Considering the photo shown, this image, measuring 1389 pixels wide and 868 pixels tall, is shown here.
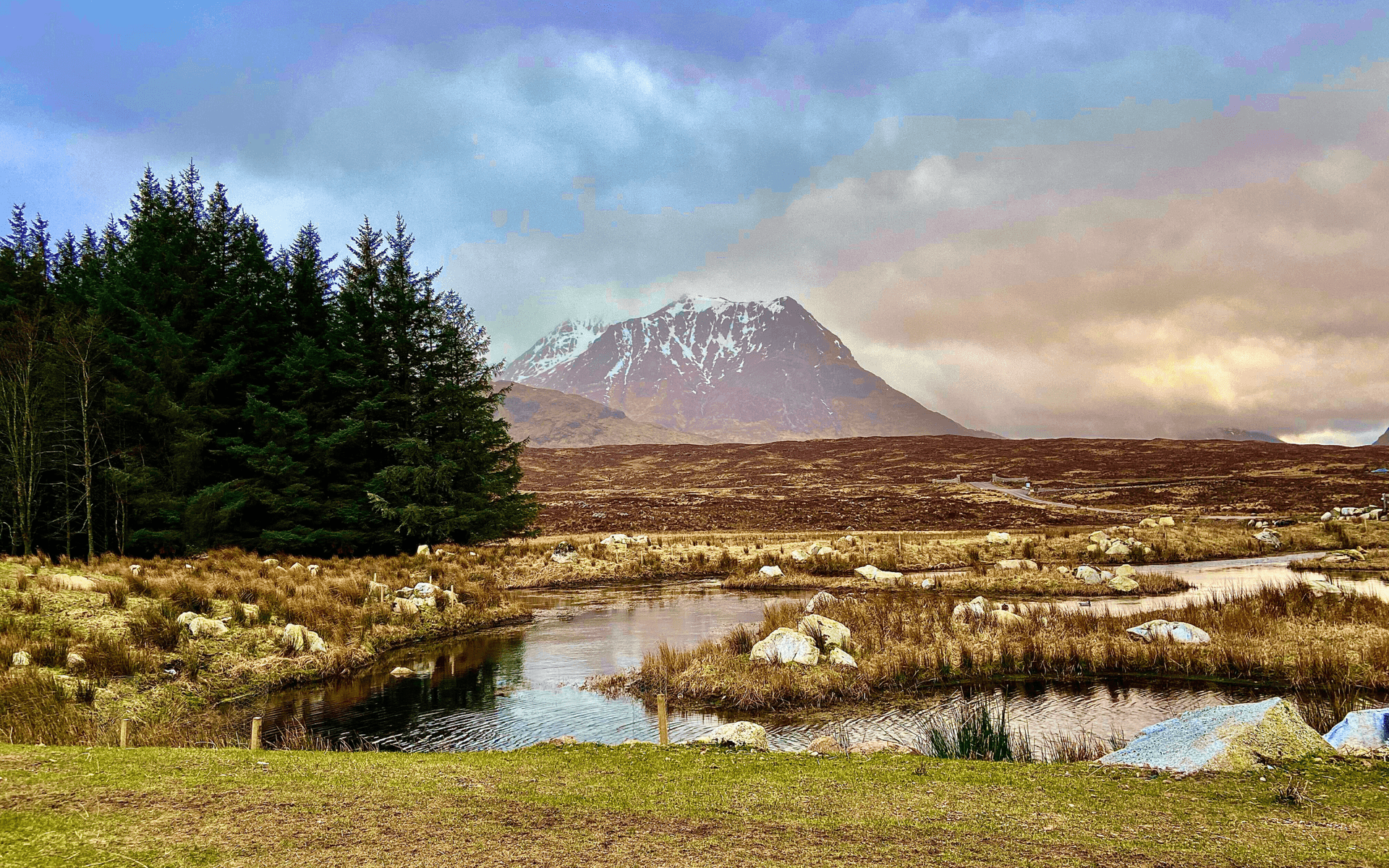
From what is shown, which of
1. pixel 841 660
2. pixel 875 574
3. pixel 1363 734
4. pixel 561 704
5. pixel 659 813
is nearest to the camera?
pixel 659 813

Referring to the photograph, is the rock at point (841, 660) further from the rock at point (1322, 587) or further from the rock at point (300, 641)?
the rock at point (1322, 587)

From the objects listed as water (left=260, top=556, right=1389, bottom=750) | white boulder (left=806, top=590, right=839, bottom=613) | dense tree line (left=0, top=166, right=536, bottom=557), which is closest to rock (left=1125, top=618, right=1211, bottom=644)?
water (left=260, top=556, right=1389, bottom=750)

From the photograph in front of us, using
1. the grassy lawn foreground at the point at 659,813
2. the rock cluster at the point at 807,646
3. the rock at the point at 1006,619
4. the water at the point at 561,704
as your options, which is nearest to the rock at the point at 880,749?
the grassy lawn foreground at the point at 659,813

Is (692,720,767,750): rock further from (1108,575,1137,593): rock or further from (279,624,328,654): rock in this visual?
(1108,575,1137,593): rock

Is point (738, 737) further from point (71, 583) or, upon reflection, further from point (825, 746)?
point (71, 583)

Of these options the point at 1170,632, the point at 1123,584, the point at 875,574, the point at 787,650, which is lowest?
the point at 1123,584

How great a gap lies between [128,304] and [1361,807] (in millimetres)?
46855

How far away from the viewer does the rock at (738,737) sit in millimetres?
11594

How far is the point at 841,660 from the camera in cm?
1808

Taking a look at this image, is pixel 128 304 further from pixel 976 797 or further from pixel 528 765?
pixel 976 797

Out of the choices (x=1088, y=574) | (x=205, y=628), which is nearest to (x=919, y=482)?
(x=1088, y=574)

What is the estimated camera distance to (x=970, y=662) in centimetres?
1862

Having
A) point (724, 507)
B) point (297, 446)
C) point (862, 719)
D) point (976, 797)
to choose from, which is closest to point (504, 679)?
point (862, 719)

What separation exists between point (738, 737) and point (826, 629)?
8.78 m
